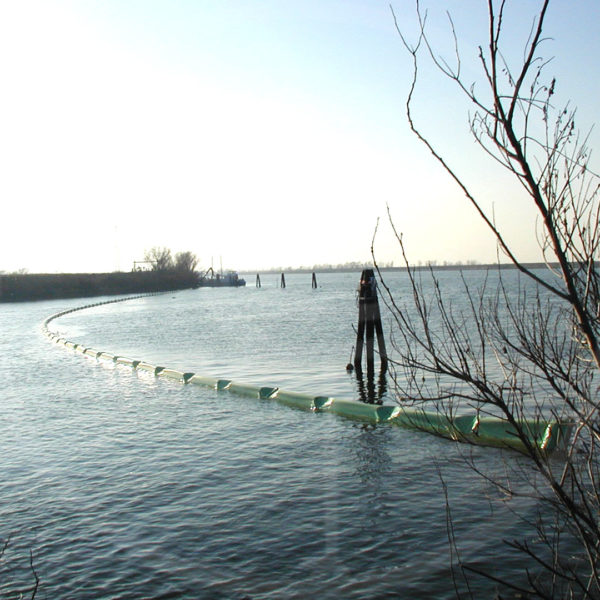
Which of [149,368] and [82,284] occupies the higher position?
[82,284]

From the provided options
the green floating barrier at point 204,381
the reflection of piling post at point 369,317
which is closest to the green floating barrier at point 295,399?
the green floating barrier at point 204,381

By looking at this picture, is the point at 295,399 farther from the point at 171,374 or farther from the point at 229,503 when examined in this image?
the point at 229,503

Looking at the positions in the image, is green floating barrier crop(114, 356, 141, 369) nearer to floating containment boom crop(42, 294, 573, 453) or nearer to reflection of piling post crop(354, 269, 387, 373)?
floating containment boom crop(42, 294, 573, 453)

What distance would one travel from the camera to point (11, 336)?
3616cm

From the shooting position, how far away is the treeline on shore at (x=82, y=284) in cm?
8806

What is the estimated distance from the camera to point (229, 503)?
8.36 meters

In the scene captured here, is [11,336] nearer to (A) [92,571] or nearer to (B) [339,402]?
(B) [339,402]

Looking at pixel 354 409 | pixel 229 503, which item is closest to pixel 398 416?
pixel 354 409

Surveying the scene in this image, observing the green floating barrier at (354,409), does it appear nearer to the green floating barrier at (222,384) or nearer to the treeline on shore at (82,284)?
the green floating barrier at (222,384)

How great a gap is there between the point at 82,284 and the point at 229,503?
95.6m

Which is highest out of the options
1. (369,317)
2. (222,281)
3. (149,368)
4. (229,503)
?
(222,281)

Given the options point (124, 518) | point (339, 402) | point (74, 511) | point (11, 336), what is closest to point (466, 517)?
point (124, 518)

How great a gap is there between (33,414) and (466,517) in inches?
412

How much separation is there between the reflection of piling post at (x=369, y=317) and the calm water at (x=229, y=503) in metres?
3.24
